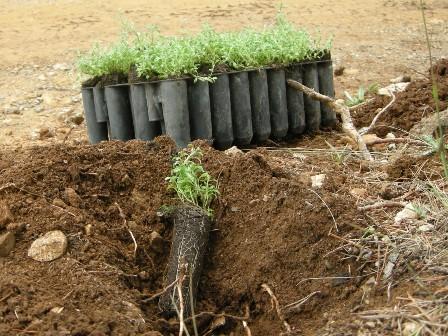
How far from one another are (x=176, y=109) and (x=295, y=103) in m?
1.03

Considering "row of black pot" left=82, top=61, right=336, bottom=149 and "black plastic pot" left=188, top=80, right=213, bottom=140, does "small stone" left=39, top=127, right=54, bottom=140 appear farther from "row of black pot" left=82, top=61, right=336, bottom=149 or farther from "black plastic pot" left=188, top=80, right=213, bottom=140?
"black plastic pot" left=188, top=80, right=213, bottom=140

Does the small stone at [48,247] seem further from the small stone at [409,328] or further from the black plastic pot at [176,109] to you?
the black plastic pot at [176,109]

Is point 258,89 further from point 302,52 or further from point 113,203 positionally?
point 113,203

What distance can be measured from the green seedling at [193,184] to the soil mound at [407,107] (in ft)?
7.05

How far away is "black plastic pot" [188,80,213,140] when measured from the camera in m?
5.12

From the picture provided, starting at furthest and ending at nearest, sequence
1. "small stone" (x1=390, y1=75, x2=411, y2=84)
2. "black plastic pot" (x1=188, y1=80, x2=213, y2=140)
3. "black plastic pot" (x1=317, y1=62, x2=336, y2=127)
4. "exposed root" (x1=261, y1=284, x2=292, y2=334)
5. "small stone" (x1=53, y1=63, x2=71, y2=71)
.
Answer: "small stone" (x1=53, y1=63, x2=71, y2=71) → "small stone" (x1=390, y1=75, x2=411, y2=84) → "black plastic pot" (x1=317, y1=62, x2=336, y2=127) → "black plastic pot" (x1=188, y1=80, x2=213, y2=140) → "exposed root" (x1=261, y1=284, x2=292, y2=334)

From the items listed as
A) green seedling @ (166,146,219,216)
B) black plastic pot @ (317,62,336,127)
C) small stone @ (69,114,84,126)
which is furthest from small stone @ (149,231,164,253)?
small stone @ (69,114,84,126)

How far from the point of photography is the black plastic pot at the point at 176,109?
5012 millimetres

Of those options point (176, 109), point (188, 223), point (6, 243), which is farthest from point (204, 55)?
point (6, 243)

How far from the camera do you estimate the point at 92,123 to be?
219 inches

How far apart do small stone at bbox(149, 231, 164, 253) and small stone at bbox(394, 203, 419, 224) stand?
985 millimetres

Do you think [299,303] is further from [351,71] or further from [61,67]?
[61,67]

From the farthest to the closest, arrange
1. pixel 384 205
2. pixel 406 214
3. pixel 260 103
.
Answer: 1. pixel 260 103
2. pixel 384 205
3. pixel 406 214

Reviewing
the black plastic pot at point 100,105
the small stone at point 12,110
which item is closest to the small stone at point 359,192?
the black plastic pot at point 100,105
